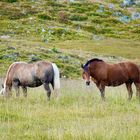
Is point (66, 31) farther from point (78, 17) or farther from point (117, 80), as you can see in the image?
point (117, 80)

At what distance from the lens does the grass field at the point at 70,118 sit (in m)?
10.8

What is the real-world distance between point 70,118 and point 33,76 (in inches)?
188

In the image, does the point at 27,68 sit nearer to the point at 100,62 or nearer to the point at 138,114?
the point at 100,62

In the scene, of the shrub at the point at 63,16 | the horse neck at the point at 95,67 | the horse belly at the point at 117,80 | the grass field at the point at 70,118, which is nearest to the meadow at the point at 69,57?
the grass field at the point at 70,118

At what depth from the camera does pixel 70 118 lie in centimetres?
1335

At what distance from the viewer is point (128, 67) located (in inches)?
731

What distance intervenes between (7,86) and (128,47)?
178ft

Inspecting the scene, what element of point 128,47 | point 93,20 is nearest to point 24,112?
point 128,47

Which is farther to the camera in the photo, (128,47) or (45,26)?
(45,26)

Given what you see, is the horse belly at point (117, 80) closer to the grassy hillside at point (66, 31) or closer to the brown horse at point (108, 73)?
the brown horse at point (108, 73)

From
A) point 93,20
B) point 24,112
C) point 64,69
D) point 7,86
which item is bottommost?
point 93,20

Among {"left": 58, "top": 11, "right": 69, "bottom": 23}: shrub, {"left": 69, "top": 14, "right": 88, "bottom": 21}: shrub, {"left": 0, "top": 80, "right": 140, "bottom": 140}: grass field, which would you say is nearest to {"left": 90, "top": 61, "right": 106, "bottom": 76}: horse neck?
{"left": 0, "top": 80, "right": 140, "bottom": 140}: grass field

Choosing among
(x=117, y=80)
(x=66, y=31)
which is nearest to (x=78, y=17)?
(x=66, y=31)

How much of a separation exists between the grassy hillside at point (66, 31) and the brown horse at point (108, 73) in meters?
24.8
